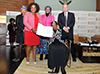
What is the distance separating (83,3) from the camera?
6820 millimetres

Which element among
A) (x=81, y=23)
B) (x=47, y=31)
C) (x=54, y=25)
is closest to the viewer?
(x=47, y=31)

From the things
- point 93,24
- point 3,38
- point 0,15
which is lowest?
point 3,38

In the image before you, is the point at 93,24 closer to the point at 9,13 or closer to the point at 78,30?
the point at 78,30

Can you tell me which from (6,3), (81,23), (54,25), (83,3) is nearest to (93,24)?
(81,23)

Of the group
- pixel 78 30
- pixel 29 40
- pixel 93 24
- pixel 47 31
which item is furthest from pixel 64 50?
pixel 93 24

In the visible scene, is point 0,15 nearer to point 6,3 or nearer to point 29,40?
point 6,3

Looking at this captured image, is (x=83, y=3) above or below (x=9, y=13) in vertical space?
above

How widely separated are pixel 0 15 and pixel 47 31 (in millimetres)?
5123

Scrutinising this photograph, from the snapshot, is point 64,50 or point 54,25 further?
point 54,25

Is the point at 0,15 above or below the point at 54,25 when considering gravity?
above

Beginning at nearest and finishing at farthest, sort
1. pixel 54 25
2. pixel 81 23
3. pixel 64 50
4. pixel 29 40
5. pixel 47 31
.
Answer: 1. pixel 64 50
2. pixel 47 31
3. pixel 54 25
4. pixel 29 40
5. pixel 81 23

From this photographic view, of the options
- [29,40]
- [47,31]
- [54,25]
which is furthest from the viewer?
[29,40]

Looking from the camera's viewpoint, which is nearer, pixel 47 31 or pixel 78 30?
pixel 47 31

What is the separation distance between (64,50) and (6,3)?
19.0 feet
